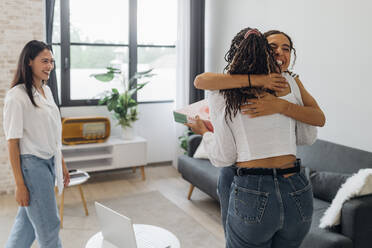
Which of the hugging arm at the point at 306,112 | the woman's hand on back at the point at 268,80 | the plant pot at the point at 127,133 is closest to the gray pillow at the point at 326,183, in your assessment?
the hugging arm at the point at 306,112

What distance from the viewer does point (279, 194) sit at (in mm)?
1401

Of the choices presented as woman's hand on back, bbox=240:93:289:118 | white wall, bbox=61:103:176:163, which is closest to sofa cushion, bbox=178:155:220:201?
white wall, bbox=61:103:176:163

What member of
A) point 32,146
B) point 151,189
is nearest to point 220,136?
point 32,146

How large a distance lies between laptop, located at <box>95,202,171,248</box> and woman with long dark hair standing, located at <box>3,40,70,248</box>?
275 mm

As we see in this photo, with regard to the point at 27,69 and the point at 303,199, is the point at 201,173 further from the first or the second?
the point at 303,199

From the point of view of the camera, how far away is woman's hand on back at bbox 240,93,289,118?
140 centimetres

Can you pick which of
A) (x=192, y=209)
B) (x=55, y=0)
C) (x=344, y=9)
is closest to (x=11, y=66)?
(x=55, y=0)

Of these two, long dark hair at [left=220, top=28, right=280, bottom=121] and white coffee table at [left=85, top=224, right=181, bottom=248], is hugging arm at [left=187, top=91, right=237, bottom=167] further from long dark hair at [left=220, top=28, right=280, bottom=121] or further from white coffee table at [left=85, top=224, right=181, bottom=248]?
white coffee table at [left=85, top=224, right=181, bottom=248]

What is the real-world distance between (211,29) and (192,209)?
2.46 meters

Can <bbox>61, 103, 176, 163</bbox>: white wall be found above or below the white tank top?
below

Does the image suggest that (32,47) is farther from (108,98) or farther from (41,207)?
(108,98)

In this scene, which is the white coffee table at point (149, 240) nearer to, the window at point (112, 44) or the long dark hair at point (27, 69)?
the long dark hair at point (27, 69)

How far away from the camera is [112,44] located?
5.08 metres

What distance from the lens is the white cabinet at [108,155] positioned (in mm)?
4590
